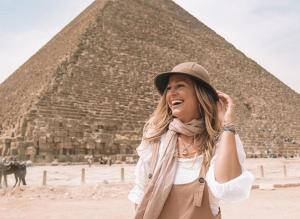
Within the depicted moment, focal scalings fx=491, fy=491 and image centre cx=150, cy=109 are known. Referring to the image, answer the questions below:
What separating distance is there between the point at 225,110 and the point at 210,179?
37 cm

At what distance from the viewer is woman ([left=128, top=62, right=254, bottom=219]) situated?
1.95 meters

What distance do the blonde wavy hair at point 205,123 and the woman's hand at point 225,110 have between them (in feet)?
0.07

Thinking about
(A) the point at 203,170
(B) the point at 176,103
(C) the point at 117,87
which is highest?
(C) the point at 117,87

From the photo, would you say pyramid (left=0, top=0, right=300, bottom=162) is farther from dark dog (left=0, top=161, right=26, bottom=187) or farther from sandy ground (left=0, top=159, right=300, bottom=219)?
sandy ground (left=0, top=159, right=300, bottom=219)

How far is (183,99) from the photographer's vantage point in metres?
2.18

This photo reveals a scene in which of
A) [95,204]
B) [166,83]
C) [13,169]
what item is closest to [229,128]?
[166,83]

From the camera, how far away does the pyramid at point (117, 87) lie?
25.9 m

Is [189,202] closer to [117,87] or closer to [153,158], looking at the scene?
[153,158]

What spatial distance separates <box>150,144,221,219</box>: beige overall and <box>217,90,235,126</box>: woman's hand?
0.75 feet

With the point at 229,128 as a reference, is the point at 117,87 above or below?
above

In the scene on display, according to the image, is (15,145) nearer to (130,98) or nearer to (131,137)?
(131,137)

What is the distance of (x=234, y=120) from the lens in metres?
2.10

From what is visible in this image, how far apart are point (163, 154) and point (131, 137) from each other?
87.3ft

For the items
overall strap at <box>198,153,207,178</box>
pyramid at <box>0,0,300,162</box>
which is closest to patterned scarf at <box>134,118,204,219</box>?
overall strap at <box>198,153,207,178</box>
